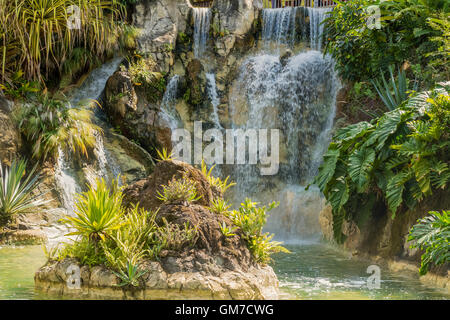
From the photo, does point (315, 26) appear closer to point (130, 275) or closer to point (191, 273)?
point (191, 273)

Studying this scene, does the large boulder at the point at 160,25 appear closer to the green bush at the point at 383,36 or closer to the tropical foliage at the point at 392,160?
the green bush at the point at 383,36

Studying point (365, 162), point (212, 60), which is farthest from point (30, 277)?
point (212, 60)

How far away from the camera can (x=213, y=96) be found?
46.2 ft

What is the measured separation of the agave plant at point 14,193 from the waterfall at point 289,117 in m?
4.75

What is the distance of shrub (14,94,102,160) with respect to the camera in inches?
434

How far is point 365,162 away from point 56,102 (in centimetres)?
714

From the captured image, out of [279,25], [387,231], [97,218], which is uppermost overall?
[279,25]

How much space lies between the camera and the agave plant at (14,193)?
9.72m

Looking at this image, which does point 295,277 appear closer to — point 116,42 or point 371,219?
point 371,219

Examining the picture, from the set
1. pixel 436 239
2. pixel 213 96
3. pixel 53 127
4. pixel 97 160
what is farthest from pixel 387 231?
pixel 53 127

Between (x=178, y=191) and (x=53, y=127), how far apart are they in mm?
5814

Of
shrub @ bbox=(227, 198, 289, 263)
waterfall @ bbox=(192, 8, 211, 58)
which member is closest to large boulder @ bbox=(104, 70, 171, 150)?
waterfall @ bbox=(192, 8, 211, 58)

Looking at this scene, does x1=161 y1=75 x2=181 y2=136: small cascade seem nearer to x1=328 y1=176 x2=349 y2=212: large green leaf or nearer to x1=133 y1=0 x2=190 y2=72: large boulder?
x1=133 y1=0 x2=190 y2=72: large boulder

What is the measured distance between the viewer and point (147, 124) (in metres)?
13.2
